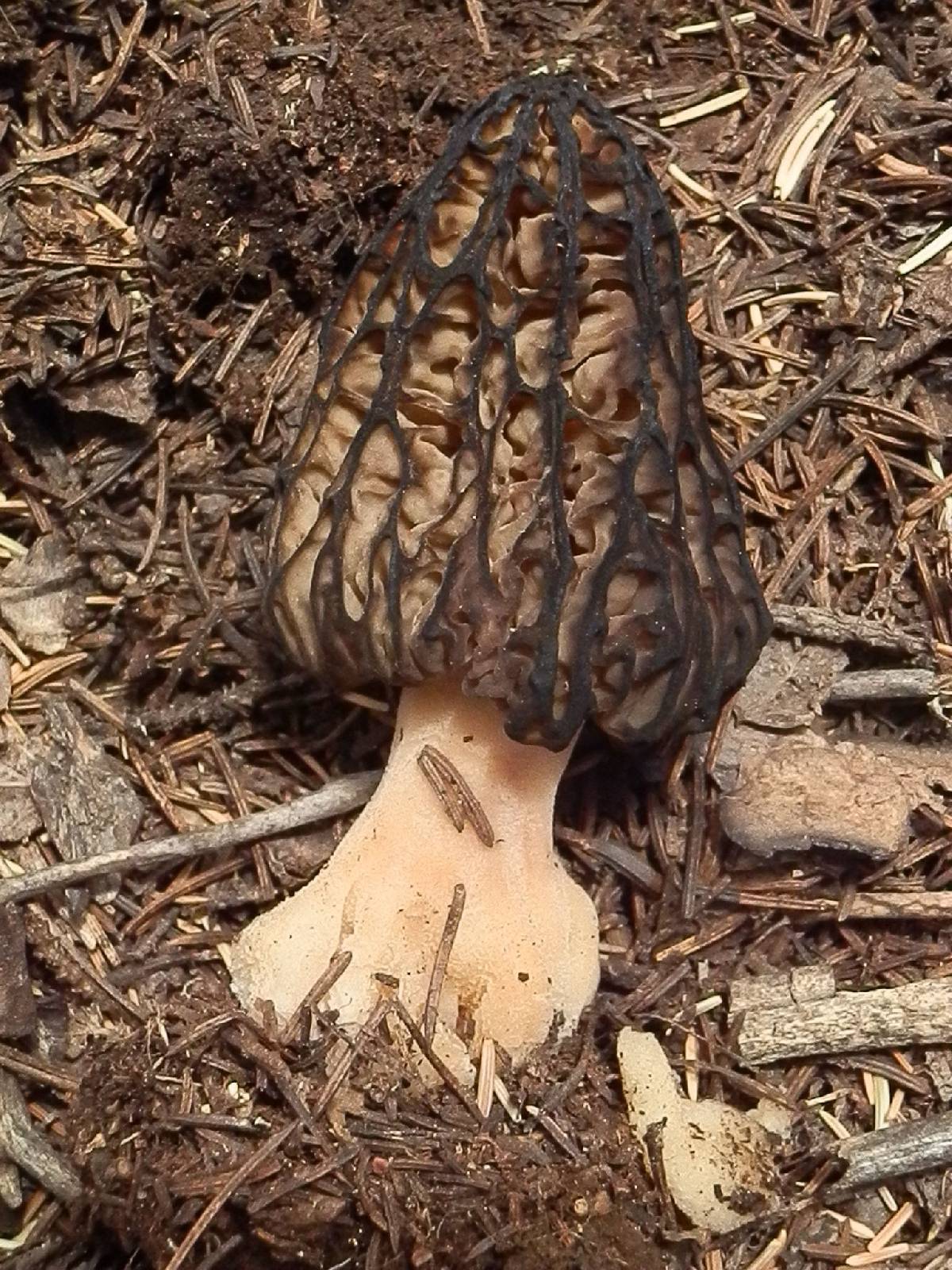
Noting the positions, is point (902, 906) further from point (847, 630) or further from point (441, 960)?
point (441, 960)

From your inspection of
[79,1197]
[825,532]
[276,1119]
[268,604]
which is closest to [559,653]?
[268,604]

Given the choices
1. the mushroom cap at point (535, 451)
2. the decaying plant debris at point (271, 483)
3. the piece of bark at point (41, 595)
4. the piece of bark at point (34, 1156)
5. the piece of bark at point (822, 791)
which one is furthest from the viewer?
the piece of bark at point (41, 595)

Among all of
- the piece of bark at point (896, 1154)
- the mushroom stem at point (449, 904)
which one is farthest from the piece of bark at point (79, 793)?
the piece of bark at point (896, 1154)

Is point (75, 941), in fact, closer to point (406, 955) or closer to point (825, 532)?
point (406, 955)

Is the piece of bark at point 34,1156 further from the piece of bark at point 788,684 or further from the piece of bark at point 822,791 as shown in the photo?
the piece of bark at point 788,684

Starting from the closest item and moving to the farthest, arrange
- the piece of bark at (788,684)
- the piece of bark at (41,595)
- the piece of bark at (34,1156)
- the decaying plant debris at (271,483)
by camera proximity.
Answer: the piece of bark at (34,1156)
the decaying plant debris at (271,483)
the piece of bark at (788,684)
the piece of bark at (41,595)

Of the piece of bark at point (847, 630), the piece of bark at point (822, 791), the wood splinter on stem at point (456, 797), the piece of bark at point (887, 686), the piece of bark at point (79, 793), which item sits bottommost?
the piece of bark at point (822, 791)
